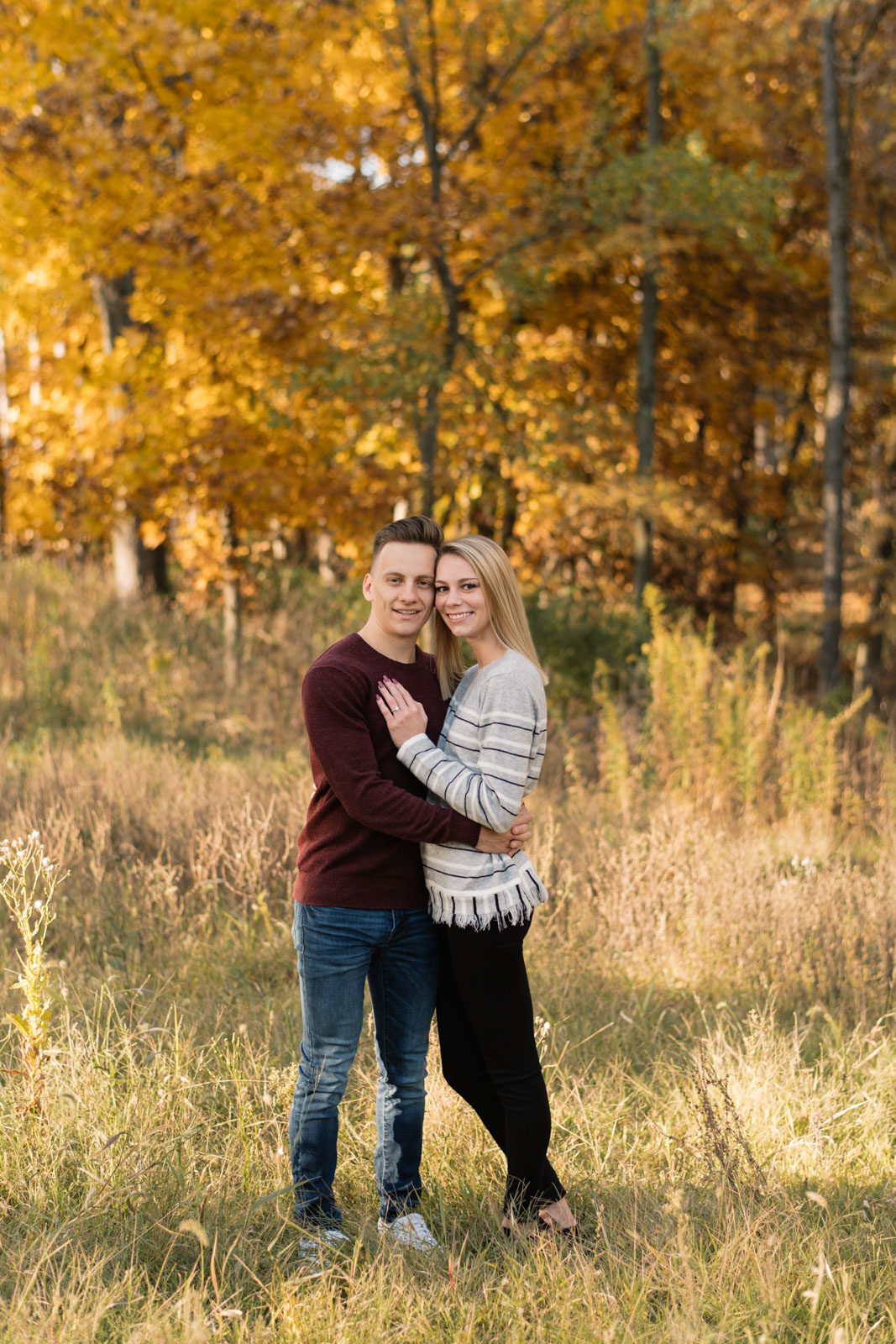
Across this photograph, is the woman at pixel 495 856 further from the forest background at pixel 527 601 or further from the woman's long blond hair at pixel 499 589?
the forest background at pixel 527 601

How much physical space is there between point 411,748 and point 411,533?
0.53m

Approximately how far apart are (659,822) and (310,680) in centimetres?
323

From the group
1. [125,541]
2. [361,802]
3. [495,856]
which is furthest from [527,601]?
[361,802]

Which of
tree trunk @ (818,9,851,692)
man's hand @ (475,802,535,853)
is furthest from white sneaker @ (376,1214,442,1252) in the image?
tree trunk @ (818,9,851,692)

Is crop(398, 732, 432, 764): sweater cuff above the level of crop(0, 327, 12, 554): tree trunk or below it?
below

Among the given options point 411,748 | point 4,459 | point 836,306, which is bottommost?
point 411,748

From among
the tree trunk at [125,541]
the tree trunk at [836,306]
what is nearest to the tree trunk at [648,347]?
the tree trunk at [836,306]

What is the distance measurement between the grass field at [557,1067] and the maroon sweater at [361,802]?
2.53ft

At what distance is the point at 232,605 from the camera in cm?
838

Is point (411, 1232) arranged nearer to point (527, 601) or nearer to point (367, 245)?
point (367, 245)

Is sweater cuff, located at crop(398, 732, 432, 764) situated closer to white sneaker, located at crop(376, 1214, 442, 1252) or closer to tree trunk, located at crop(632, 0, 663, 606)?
white sneaker, located at crop(376, 1214, 442, 1252)

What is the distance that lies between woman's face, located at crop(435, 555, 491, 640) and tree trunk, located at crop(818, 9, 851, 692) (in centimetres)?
876

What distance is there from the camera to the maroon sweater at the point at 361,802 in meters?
2.40

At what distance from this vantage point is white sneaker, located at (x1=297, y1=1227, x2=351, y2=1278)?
2.38 m
